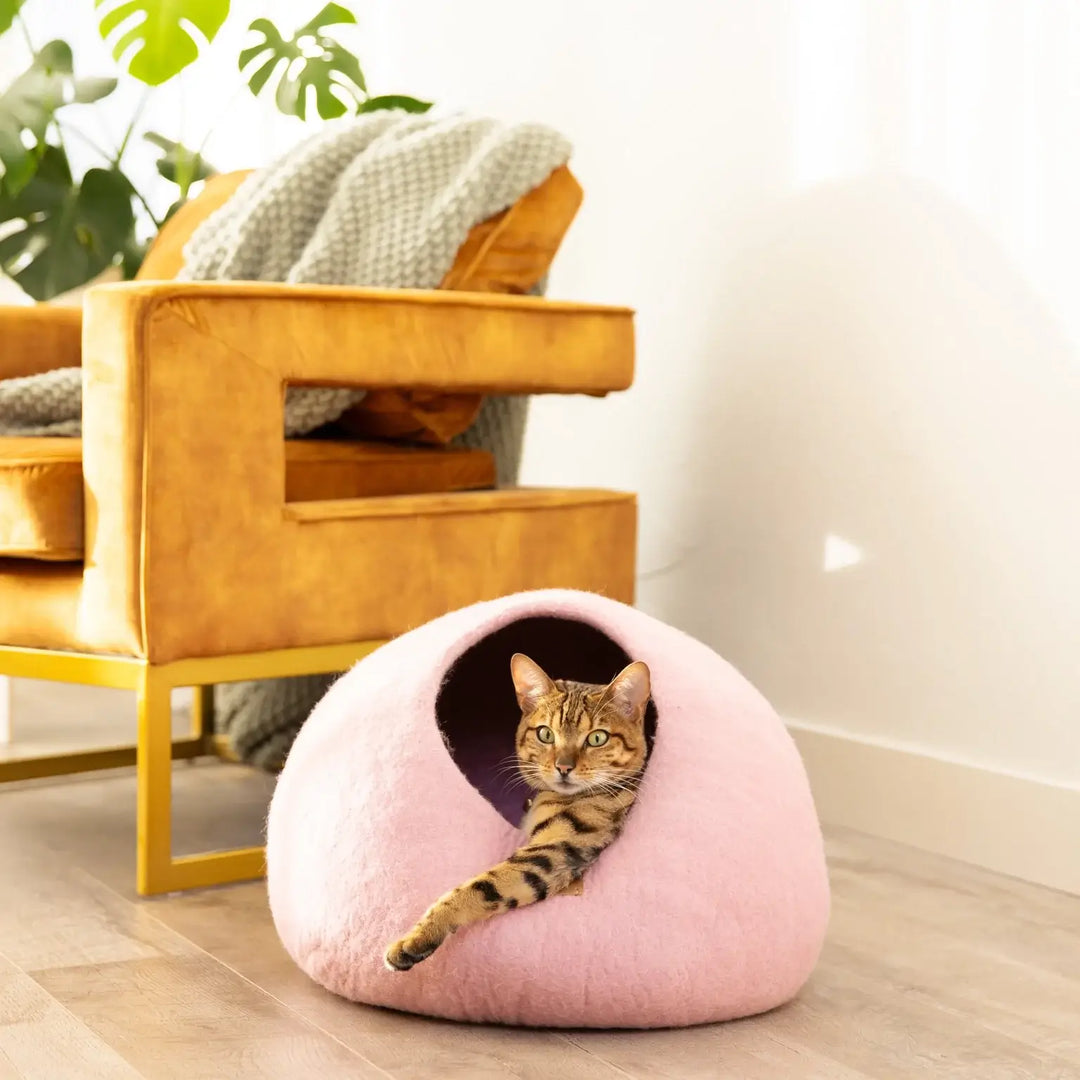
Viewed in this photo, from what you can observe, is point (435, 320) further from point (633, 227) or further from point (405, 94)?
point (405, 94)

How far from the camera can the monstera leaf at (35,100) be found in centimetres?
289

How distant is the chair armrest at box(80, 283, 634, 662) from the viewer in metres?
1.69

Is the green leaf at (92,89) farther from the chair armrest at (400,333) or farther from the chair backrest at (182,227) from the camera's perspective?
the chair armrest at (400,333)

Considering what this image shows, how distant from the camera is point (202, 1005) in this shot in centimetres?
141

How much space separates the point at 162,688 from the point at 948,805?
→ 0.98m

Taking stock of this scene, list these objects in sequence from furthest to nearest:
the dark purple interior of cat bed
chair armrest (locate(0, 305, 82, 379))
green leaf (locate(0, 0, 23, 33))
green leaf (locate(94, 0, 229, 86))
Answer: green leaf (locate(0, 0, 23, 33)) < green leaf (locate(94, 0, 229, 86)) < chair armrest (locate(0, 305, 82, 379)) < the dark purple interior of cat bed

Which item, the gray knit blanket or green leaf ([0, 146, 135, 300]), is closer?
the gray knit blanket

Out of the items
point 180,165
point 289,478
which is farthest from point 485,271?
point 180,165

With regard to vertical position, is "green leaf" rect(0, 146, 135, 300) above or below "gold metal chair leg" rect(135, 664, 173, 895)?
above

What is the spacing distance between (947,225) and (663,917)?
1.05 metres

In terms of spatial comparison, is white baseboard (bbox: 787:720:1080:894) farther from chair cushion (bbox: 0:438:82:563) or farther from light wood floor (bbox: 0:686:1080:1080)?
chair cushion (bbox: 0:438:82:563)

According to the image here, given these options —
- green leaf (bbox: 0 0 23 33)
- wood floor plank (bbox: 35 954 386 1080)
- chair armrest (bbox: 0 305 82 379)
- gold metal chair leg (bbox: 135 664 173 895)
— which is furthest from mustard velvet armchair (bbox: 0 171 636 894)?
green leaf (bbox: 0 0 23 33)

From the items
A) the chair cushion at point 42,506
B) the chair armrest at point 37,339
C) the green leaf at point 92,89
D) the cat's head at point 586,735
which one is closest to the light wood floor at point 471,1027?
the cat's head at point 586,735

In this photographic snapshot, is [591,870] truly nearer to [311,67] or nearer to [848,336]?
[848,336]
